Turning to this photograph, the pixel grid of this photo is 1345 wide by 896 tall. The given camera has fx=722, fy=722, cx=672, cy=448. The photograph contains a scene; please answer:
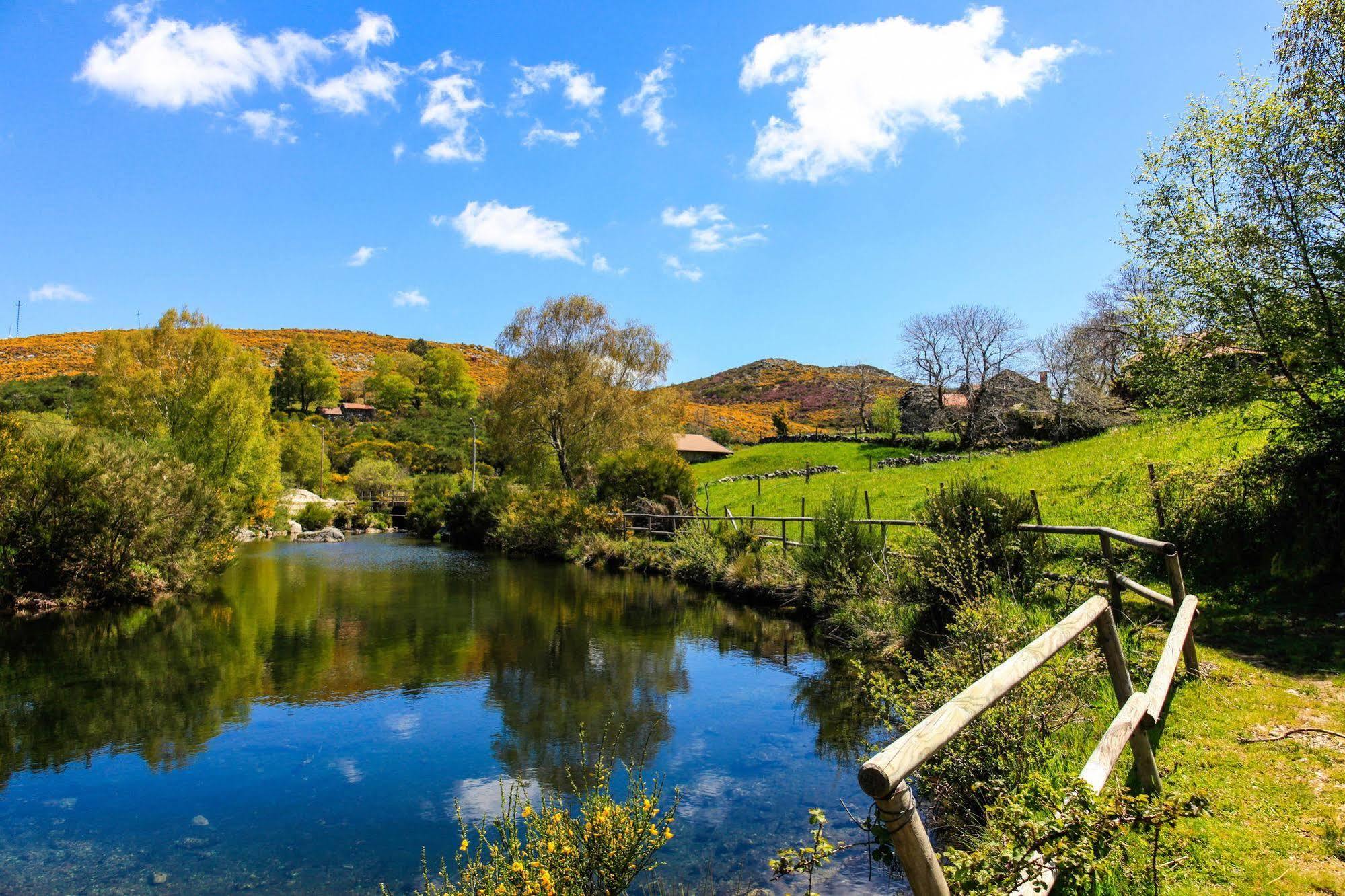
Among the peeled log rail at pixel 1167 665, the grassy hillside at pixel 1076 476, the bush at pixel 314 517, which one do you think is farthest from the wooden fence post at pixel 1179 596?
the bush at pixel 314 517

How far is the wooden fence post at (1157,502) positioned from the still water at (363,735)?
546 centimetres

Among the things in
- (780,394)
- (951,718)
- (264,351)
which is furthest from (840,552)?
(264,351)

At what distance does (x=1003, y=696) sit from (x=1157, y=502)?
9.03 metres

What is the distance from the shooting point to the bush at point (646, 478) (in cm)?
2842

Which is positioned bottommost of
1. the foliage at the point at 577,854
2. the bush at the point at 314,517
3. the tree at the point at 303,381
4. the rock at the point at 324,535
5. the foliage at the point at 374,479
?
the rock at the point at 324,535

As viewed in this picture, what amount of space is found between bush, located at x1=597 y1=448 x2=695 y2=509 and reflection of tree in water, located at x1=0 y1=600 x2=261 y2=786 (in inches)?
607

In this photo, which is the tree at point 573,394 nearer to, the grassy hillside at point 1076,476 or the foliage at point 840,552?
the grassy hillside at point 1076,476

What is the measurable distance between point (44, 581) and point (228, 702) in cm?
1018

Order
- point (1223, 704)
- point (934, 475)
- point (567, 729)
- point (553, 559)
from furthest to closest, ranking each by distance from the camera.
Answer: point (553, 559) < point (934, 475) < point (567, 729) < point (1223, 704)

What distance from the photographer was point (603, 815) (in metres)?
4.29

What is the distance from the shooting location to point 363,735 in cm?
891

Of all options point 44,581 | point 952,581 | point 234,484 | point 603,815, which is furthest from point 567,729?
point 234,484

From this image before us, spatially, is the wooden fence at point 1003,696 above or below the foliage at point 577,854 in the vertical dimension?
above

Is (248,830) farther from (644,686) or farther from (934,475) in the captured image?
(934,475)
